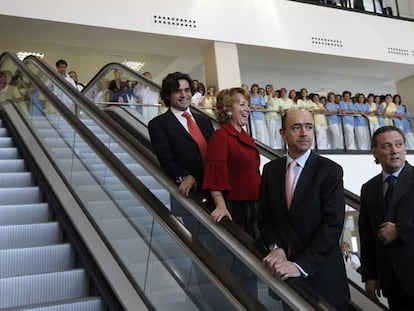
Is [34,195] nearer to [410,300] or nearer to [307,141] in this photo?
[307,141]

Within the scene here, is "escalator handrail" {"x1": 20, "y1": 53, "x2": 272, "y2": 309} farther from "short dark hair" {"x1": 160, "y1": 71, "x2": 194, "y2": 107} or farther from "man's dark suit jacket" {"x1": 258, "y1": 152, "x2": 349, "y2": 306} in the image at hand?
"short dark hair" {"x1": 160, "y1": 71, "x2": 194, "y2": 107}

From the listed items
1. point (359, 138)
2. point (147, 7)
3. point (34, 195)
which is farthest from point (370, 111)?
point (34, 195)

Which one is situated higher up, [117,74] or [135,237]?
[117,74]

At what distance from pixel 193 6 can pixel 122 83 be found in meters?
3.93

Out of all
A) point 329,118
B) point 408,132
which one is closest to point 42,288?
point 329,118

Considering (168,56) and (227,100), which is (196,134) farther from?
(168,56)

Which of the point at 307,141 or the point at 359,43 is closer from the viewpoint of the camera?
the point at 307,141

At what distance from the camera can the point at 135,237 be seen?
2965mm

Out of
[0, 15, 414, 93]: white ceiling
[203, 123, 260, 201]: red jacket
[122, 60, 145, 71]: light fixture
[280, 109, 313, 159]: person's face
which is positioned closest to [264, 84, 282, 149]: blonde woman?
[0, 15, 414, 93]: white ceiling

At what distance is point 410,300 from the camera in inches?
95.7

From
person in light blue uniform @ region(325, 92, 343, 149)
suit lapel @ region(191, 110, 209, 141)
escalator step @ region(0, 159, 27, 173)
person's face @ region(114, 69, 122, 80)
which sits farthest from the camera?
person in light blue uniform @ region(325, 92, 343, 149)

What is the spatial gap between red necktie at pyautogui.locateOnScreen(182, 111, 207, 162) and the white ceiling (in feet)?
24.4

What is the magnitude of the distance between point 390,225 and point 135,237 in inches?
54.6

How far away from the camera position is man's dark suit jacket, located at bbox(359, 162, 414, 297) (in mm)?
2381
